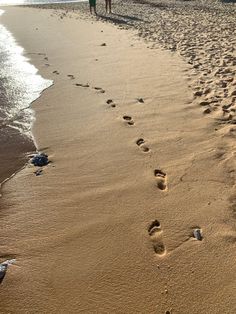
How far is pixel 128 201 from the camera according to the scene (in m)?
3.72

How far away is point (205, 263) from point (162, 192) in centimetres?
103

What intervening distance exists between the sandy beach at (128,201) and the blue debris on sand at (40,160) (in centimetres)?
9

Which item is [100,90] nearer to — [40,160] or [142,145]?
[142,145]

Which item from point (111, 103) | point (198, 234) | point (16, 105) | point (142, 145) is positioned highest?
point (198, 234)

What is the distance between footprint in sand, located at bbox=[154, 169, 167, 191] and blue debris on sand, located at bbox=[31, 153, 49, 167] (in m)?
1.35

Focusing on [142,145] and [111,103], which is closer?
[142,145]

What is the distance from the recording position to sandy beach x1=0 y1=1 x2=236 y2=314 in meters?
2.76

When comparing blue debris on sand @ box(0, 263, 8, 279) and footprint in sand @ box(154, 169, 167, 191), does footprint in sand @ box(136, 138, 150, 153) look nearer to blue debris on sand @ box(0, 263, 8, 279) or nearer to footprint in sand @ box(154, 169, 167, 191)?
footprint in sand @ box(154, 169, 167, 191)

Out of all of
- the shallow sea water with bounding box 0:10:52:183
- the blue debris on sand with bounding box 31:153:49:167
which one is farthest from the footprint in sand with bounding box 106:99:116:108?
the blue debris on sand with bounding box 31:153:49:167

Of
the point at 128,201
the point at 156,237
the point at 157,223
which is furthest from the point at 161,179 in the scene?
the point at 156,237

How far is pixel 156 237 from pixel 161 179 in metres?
0.94

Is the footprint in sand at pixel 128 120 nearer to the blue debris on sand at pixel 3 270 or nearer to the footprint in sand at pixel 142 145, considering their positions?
the footprint in sand at pixel 142 145

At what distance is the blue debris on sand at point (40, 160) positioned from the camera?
175 inches

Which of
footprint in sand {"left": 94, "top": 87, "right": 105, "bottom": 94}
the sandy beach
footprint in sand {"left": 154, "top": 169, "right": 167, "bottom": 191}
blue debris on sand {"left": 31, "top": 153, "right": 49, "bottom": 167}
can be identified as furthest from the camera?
footprint in sand {"left": 94, "top": 87, "right": 105, "bottom": 94}
